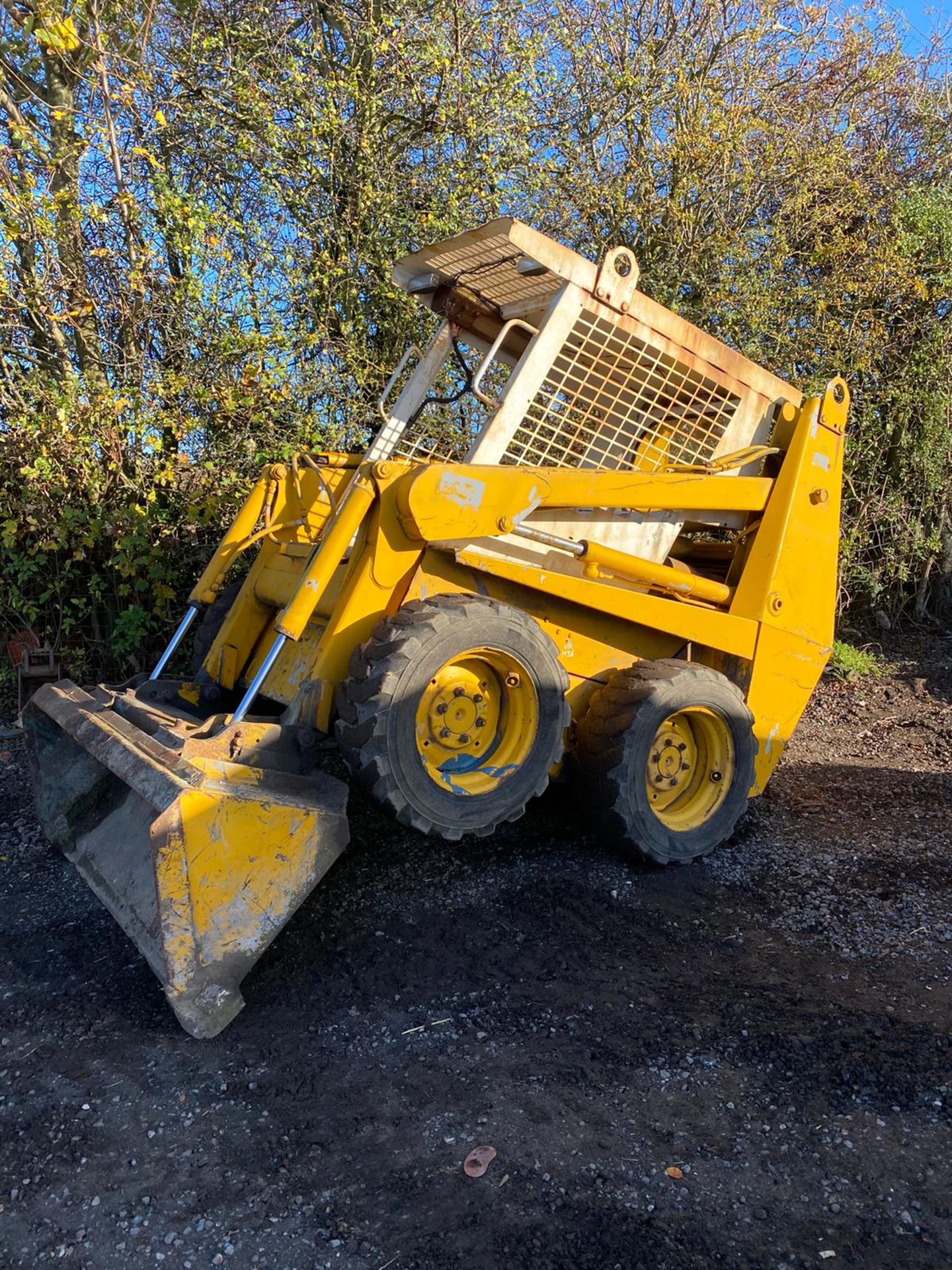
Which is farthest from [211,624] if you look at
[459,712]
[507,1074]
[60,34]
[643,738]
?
[60,34]

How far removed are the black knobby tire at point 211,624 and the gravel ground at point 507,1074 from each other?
1181 millimetres

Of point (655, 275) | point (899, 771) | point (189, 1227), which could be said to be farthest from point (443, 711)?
point (655, 275)

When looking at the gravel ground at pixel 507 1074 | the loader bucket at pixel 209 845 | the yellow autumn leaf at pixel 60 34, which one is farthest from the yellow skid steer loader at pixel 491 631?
the yellow autumn leaf at pixel 60 34

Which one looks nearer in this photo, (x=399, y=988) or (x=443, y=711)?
(x=399, y=988)

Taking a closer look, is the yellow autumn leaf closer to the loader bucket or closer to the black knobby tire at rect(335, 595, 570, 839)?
the loader bucket

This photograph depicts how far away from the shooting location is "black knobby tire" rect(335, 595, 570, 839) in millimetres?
3080

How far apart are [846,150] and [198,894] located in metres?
7.99

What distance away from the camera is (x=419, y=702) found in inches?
126

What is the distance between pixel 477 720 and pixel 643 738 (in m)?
0.74

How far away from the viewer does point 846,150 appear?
293 inches

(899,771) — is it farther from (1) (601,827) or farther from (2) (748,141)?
(2) (748,141)

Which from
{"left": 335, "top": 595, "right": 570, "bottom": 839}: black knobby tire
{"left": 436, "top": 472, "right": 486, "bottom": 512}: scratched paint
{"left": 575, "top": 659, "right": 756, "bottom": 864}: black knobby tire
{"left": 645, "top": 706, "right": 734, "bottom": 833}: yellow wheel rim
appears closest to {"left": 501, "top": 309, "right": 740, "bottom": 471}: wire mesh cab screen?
{"left": 436, "top": 472, "right": 486, "bottom": 512}: scratched paint

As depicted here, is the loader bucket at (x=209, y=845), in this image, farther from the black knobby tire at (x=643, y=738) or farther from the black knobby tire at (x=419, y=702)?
the black knobby tire at (x=643, y=738)

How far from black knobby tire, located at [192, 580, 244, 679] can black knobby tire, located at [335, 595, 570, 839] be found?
1490 millimetres
